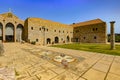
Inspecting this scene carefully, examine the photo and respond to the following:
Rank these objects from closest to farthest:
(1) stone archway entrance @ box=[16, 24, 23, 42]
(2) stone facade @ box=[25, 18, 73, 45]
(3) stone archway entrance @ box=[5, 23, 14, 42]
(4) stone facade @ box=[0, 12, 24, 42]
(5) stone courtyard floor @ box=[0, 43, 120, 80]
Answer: (5) stone courtyard floor @ box=[0, 43, 120, 80] < (4) stone facade @ box=[0, 12, 24, 42] < (3) stone archway entrance @ box=[5, 23, 14, 42] < (2) stone facade @ box=[25, 18, 73, 45] < (1) stone archway entrance @ box=[16, 24, 23, 42]

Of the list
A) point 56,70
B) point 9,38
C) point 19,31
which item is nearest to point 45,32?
point 19,31

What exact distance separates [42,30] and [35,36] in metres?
3.16

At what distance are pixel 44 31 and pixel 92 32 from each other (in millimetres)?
18355

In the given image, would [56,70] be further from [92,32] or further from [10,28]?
[92,32]

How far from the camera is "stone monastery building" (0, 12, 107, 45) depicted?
23891 mm

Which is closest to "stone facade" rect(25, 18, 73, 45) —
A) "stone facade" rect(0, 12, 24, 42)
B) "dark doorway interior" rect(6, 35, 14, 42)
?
"stone facade" rect(0, 12, 24, 42)

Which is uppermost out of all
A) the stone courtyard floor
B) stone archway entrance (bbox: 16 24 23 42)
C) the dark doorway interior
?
stone archway entrance (bbox: 16 24 23 42)

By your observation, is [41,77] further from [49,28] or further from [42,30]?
[49,28]

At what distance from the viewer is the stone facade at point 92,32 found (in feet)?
99.7

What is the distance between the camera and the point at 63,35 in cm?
3403

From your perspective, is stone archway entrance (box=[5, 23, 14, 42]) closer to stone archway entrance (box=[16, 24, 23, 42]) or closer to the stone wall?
stone archway entrance (box=[16, 24, 23, 42])

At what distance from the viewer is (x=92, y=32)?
32.8 m

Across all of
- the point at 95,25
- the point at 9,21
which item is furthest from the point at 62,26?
the point at 9,21

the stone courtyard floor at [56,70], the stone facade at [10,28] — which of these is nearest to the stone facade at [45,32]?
the stone facade at [10,28]
